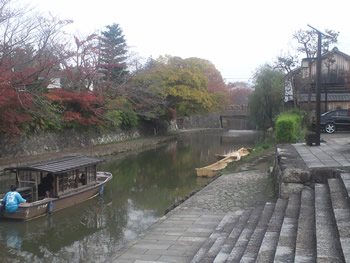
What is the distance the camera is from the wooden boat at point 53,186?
11898mm

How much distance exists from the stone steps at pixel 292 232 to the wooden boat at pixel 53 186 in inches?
257

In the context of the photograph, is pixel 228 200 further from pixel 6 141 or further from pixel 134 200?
pixel 6 141

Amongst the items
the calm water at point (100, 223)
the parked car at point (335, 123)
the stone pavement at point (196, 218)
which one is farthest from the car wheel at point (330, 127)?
the stone pavement at point (196, 218)

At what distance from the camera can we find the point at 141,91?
116 ft

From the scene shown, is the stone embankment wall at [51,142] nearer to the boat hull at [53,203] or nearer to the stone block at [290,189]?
the boat hull at [53,203]

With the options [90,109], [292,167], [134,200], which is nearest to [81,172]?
[134,200]

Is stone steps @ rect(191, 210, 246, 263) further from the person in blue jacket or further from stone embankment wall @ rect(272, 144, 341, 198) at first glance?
the person in blue jacket

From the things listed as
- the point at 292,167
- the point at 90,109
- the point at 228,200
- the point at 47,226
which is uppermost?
the point at 90,109

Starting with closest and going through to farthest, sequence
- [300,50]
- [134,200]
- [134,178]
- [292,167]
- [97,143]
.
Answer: [292,167] < [134,200] < [134,178] < [300,50] < [97,143]

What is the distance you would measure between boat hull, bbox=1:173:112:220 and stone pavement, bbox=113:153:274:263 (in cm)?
448

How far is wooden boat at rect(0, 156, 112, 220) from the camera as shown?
11.9 m

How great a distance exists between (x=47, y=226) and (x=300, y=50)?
21.0m

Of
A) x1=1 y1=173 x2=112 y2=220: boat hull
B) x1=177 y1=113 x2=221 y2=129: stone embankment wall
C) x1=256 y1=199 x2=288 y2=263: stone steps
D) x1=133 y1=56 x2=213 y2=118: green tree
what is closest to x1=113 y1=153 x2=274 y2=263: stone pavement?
x1=256 y1=199 x2=288 y2=263: stone steps

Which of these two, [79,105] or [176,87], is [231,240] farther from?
[176,87]
